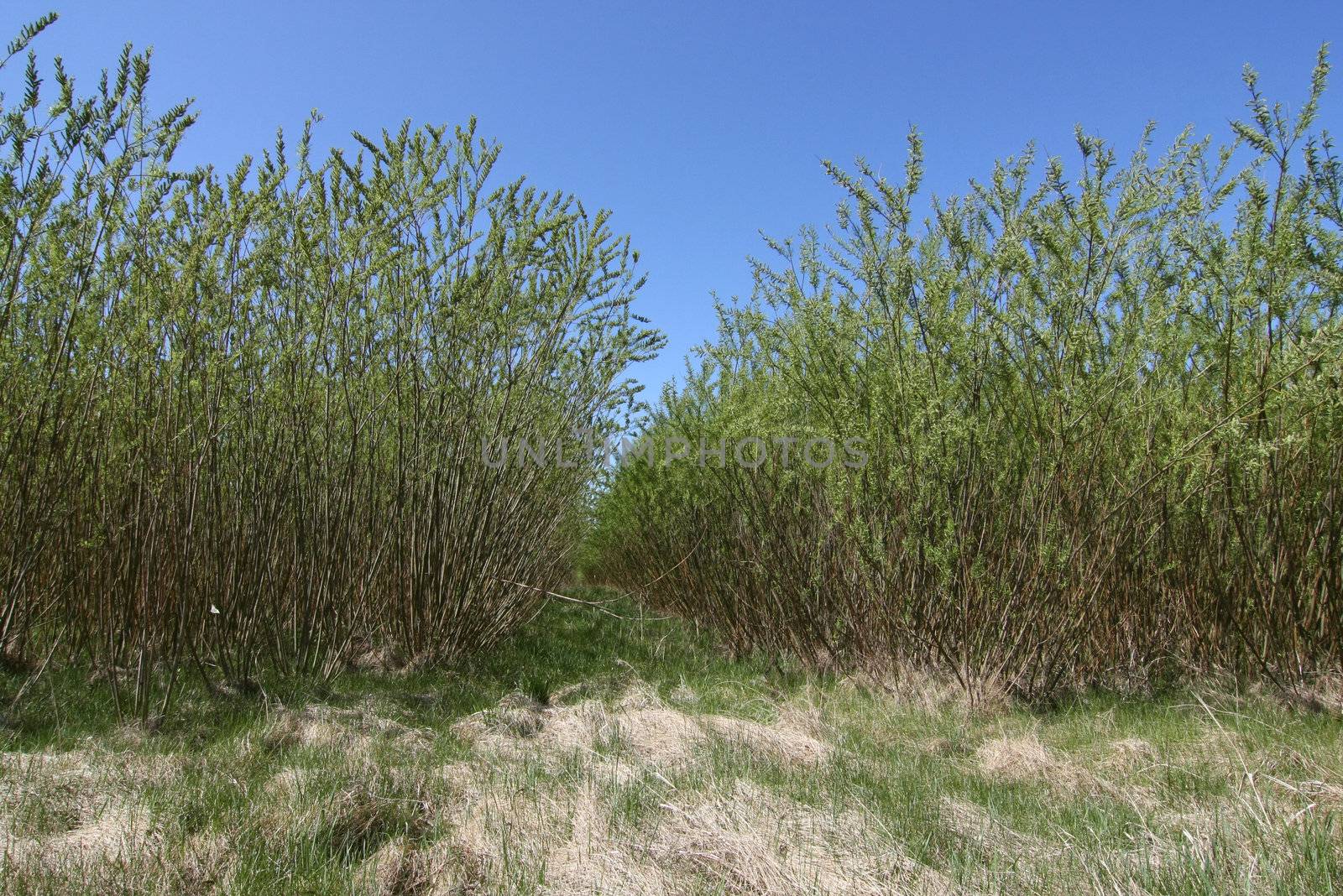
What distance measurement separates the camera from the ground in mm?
1562

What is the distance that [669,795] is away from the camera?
6.68 feet

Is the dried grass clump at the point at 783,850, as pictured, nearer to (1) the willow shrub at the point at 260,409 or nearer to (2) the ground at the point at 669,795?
(2) the ground at the point at 669,795

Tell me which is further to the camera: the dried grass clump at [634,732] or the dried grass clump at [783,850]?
the dried grass clump at [634,732]

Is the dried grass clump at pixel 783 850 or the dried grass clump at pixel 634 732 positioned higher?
the dried grass clump at pixel 783 850

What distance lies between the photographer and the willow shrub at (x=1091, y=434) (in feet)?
9.57

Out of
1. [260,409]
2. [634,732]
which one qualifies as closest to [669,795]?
[634,732]

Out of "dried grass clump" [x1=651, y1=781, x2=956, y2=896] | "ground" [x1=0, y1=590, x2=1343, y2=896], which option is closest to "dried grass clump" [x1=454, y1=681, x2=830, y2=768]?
"ground" [x1=0, y1=590, x2=1343, y2=896]

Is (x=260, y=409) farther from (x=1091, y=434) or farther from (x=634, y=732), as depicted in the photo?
(x=1091, y=434)

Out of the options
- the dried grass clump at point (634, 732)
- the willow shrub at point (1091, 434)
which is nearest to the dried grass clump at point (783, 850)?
the dried grass clump at point (634, 732)

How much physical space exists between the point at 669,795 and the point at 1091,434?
246 centimetres

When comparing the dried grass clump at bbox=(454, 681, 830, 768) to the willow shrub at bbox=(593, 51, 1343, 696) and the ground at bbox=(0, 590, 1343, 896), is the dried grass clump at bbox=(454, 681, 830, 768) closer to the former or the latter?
the ground at bbox=(0, 590, 1343, 896)

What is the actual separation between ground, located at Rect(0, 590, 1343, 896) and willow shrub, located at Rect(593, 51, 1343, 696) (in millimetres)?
349

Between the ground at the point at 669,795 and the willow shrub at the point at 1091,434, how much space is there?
35 centimetres

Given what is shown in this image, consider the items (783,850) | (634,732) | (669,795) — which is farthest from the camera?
(634,732)
